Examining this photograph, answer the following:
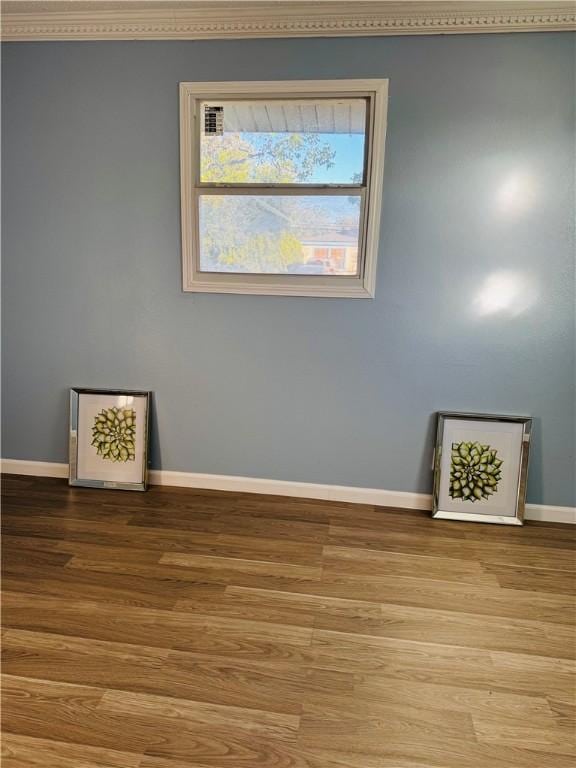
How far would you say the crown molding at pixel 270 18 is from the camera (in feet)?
8.45

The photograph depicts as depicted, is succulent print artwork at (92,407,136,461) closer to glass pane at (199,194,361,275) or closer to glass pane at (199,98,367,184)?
glass pane at (199,194,361,275)

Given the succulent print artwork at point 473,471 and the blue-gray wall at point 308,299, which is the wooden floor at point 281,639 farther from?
the blue-gray wall at point 308,299

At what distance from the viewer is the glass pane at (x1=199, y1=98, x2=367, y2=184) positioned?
9.27 feet

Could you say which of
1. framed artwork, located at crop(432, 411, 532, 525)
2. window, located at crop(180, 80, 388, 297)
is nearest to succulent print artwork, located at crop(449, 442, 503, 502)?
framed artwork, located at crop(432, 411, 532, 525)

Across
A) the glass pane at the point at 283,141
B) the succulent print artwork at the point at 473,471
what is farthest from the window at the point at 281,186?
the succulent print artwork at the point at 473,471

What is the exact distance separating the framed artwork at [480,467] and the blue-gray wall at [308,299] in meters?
0.09

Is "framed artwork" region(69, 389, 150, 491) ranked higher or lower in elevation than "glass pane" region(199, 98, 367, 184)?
lower

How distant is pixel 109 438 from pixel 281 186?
1681 mm

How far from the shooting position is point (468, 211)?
9.15 feet

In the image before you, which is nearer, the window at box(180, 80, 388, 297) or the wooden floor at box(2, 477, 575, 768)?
the wooden floor at box(2, 477, 575, 768)

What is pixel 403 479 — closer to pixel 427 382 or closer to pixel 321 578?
pixel 427 382

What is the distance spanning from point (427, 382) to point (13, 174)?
2.53m

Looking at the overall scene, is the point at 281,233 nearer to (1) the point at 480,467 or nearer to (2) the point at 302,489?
(2) the point at 302,489

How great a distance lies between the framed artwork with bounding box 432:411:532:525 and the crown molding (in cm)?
186
